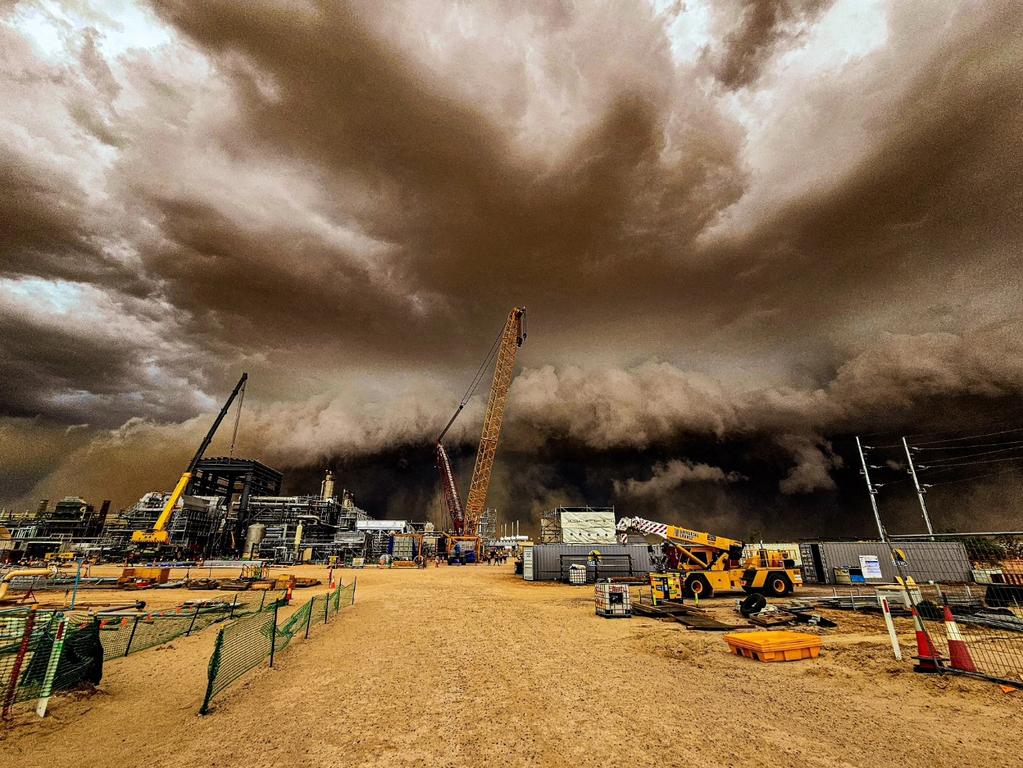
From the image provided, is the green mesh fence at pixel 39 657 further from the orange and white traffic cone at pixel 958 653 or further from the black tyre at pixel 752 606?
the black tyre at pixel 752 606

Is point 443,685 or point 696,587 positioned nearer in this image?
point 443,685

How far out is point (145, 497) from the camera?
107 meters

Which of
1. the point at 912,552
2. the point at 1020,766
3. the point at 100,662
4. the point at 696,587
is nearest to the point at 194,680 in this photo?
the point at 100,662

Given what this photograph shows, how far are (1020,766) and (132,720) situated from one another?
52.9 feet

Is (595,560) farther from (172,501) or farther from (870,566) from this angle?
(172,501)

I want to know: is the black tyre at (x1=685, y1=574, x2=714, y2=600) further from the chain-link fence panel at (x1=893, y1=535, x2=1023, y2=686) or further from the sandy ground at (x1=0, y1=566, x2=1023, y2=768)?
the sandy ground at (x1=0, y1=566, x2=1023, y2=768)

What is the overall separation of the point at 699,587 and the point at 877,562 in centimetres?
2481

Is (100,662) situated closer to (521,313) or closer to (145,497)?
(521,313)

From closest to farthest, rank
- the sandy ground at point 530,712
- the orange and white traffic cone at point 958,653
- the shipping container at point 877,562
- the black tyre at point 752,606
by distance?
the sandy ground at point 530,712, the orange and white traffic cone at point 958,653, the black tyre at point 752,606, the shipping container at point 877,562

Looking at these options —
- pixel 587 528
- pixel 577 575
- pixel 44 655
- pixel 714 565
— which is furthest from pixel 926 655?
pixel 587 528

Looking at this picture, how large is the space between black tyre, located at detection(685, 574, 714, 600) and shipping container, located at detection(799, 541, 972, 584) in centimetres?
1977

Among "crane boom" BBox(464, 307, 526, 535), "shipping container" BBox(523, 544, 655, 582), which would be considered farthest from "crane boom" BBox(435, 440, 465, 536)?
"shipping container" BBox(523, 544, 655, 582)

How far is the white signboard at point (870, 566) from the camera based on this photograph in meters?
39.3

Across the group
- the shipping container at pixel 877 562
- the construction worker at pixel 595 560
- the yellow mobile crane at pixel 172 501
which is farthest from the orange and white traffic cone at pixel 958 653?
the yellow mobile crane at pixel 172 501
